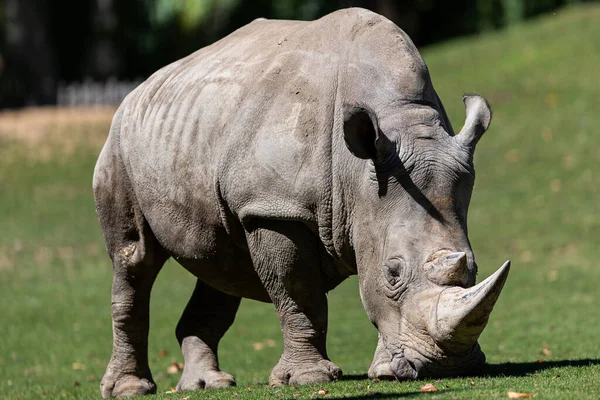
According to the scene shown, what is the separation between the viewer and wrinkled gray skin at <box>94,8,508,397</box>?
7004mm

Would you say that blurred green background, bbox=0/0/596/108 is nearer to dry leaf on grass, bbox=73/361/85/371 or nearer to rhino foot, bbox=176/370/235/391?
dry leaf on grass, bbox=73/361/85/371

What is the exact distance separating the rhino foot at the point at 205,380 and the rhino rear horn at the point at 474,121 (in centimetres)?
293

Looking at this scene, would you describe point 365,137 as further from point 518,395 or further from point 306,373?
point 518,395

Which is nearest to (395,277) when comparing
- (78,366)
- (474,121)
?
(474,121)

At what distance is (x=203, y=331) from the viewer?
31.2 ft

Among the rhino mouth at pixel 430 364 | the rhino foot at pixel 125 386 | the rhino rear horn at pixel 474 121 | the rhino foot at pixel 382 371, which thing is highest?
the rhino rear horn at pixel 474 121

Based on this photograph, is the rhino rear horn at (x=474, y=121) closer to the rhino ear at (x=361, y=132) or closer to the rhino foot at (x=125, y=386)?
the rhino ear at (x=361, y=132)

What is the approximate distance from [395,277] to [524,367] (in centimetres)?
171

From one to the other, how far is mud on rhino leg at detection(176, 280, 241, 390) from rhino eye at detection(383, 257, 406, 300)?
2.53m

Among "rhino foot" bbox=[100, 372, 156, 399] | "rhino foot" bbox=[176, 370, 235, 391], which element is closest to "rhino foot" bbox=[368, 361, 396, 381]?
"rhino foot" bbox=[176, 370, 235, 391]

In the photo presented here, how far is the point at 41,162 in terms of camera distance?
27.5m

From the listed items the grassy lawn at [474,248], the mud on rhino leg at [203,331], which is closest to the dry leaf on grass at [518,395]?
the grassy lawn at [474,248]

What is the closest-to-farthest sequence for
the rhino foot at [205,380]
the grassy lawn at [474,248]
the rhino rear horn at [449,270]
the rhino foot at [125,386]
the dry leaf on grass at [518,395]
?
the dry leaf on grass at [518,395] → the rhino rear horn at [449,270] → the rhino foot at [205,380] → the rhino foot at [125,386] → the grassy lawn at [474,248]

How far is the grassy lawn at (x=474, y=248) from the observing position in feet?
32.7
